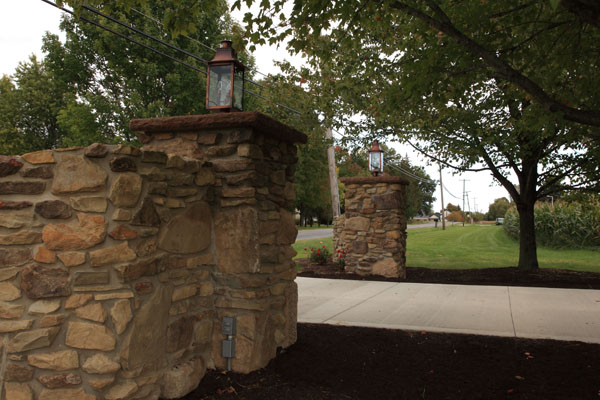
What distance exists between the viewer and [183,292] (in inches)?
123

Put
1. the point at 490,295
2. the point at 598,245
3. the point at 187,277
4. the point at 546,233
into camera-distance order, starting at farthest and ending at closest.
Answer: the point at 546,233 → the point at 598,245 → the point at 490,295 → the point at 187,277

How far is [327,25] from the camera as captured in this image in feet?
13.3

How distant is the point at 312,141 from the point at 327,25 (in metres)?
6.66

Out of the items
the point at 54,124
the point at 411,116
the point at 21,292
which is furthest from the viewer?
the point at 54,124

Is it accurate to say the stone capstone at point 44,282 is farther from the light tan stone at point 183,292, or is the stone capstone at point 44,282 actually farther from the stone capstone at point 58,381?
the light tan stone at point 183,292

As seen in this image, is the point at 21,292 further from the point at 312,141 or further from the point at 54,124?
the point at 54,124

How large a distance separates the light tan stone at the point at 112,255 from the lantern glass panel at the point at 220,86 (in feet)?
5.18

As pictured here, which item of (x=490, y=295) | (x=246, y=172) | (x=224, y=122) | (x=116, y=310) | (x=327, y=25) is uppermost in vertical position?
(x=327, y=25)

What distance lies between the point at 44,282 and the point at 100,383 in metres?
0.70

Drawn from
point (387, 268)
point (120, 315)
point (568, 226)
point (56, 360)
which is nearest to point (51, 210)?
point (120, 315)

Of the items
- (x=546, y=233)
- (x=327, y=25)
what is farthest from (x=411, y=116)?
(x=546, y=233)

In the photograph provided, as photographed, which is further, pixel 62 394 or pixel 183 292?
pixel 183 292

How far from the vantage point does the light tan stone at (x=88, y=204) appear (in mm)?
2602

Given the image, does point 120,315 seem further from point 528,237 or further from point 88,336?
point 528,237
